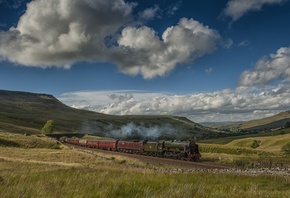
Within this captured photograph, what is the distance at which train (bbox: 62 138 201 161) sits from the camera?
186 feet

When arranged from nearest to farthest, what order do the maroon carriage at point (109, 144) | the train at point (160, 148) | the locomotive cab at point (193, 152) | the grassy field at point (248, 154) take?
the grassy field at point (248, 154)
the locomotive cab at point (193, 152)
the train at point (160, 148)
the maroon carriage at point (109, 144)

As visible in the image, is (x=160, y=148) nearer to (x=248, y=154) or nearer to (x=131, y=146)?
(x=131, y=146)

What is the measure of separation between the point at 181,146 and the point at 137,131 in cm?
12629

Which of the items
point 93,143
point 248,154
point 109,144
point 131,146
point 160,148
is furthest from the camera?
point 93,143

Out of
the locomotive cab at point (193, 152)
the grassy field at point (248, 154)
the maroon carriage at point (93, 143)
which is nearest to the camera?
the grassy field at point (248, 154)

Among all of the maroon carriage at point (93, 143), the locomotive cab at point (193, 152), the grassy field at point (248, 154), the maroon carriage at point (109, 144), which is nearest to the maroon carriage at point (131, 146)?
the maroon carriage at point (109, 144)

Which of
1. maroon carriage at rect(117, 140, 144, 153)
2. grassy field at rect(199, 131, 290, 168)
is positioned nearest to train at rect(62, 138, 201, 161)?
maroon carriage at rect(117, 140, 144, 153)

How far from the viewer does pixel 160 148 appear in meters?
63.1

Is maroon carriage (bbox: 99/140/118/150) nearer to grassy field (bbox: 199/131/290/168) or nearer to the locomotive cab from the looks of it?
grassy field (bbox: 199/131/290/168)

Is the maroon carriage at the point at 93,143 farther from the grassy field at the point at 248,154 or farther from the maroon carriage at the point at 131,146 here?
the grassy field at the point at 248,154

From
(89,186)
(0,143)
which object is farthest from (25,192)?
(0,143)

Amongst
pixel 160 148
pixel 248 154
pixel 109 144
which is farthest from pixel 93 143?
pixel 248 154

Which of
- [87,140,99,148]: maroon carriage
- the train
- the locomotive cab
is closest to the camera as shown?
the locomotive cab

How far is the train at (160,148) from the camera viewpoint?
5678 centimetres
